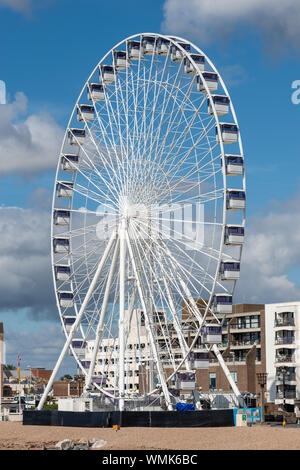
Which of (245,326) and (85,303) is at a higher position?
(245,326)

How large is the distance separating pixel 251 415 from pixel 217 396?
5266 millimetres

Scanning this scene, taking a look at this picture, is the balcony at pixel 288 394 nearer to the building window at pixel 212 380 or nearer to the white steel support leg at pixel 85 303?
the building window at pixel 212 380

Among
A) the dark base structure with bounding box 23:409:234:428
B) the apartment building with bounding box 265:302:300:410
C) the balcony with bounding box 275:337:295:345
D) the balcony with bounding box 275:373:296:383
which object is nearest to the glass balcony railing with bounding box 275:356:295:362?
the apartment building with bounding box 265:302:300:410

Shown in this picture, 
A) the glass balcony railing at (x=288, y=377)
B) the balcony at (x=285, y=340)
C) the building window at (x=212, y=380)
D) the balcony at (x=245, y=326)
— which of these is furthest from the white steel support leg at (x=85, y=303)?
the balcony at (x=245, y=326)

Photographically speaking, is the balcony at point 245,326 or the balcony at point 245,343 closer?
the balcony at point 245,343

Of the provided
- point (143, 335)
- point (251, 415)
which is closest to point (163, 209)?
point (251, 415)

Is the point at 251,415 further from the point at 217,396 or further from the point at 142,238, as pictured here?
the point at 142,238

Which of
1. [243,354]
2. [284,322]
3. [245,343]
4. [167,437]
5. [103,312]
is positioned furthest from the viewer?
[245,343]

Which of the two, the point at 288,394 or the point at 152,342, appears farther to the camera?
the point at 288,394

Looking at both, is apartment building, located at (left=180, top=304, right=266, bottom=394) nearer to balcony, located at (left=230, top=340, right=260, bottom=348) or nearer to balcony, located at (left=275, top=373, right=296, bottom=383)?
balcony, located at (left=230, top=340, right=260, bottom=348)

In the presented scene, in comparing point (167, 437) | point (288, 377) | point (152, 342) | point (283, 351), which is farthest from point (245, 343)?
point (167, 437)

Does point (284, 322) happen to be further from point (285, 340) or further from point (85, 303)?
point (85, 303)

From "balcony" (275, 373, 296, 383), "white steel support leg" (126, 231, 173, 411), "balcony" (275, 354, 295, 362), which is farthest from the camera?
"balcony" (275, 354, 295, 362)

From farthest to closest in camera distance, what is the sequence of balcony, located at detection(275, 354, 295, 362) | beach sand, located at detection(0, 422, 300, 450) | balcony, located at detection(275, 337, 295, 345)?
balcony, located at detection(275, 337, 295, 345) < balcony, located at detection(275, 354, 295, 362) < beach sand, located at detection(0, 422, 300, 450)
